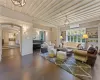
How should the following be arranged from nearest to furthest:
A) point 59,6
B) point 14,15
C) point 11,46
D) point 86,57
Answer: point 86,57 < point 59,6 < point 14,15 < point 11,46

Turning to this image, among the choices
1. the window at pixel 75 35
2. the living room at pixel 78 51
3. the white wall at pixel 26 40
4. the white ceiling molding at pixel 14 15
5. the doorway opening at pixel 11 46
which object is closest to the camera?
the living room at pixel 78 51

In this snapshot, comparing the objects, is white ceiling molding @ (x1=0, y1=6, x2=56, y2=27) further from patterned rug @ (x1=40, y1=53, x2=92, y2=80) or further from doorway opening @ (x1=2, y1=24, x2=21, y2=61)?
patterned rug @ (x1=40, y1=53, x2=92, y2=80)

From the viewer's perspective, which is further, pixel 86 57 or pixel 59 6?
pixel 59 6

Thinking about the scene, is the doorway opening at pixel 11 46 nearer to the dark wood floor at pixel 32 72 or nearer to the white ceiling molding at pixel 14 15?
the white ceiling molding at pixel 14 15

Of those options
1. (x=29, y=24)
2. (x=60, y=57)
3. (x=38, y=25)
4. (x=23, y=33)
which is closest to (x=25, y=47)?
(x=23, y=33)

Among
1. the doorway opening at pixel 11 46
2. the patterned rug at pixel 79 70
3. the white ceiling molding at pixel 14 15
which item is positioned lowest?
the patterned rug at pixel 79 70

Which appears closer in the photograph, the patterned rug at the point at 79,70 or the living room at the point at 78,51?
the patterned rug at the point at 79,70

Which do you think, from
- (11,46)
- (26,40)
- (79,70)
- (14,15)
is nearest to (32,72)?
(79,70)

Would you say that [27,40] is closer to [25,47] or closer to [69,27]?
[25,47]

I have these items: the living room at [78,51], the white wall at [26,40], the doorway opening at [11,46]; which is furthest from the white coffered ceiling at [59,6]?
the doorway opening at [11,46]

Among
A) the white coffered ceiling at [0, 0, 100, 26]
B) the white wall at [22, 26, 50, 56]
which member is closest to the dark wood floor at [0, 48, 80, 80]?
the white wall at [22, 26, 50, 56]

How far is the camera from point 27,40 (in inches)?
262

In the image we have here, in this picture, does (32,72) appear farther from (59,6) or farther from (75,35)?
(75,35)

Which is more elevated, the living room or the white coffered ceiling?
the white coffered ceiling
